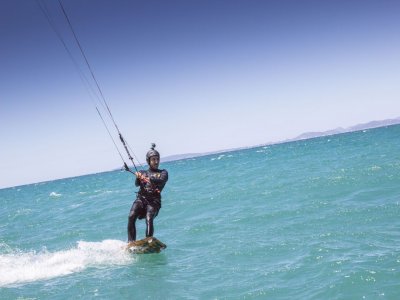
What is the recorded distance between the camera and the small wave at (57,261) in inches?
399

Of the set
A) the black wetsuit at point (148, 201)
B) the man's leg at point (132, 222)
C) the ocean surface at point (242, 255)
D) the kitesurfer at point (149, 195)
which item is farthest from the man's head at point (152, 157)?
the ocean surface at point (242, 255)

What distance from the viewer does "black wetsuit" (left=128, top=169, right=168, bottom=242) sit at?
38.3 feet

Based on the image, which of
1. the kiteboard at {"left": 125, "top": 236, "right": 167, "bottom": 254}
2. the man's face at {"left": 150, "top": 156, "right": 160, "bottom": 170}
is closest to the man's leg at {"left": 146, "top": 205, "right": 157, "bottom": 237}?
the kiteboard at {"left": 125, "top": 236, "right": 167, "bottom": 254}

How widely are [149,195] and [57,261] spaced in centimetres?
318

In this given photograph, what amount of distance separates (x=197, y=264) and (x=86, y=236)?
310 inches

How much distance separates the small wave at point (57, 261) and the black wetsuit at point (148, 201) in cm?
84

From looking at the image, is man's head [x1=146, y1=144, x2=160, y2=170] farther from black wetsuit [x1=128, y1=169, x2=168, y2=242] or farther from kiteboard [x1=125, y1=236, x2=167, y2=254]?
kiteboard [x1=125, y1=236, x2=167, y2=254]

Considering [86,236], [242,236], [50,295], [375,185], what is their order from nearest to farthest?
1. [50,295]
2. [242,236]
3. [86,236]
4. [375,185]

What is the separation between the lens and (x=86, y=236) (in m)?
16.0

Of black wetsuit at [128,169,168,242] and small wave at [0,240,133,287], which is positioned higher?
black wetsuit at [128,169,168,242]

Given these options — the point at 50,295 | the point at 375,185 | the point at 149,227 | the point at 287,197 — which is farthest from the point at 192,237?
the point at 375,185

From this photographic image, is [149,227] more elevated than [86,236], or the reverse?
[149,227]

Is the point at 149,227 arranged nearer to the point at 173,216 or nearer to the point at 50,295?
the point at 50,295

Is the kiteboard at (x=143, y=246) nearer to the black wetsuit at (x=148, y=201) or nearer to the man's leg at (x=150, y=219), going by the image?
the man's leg at (x=150, y=219)
